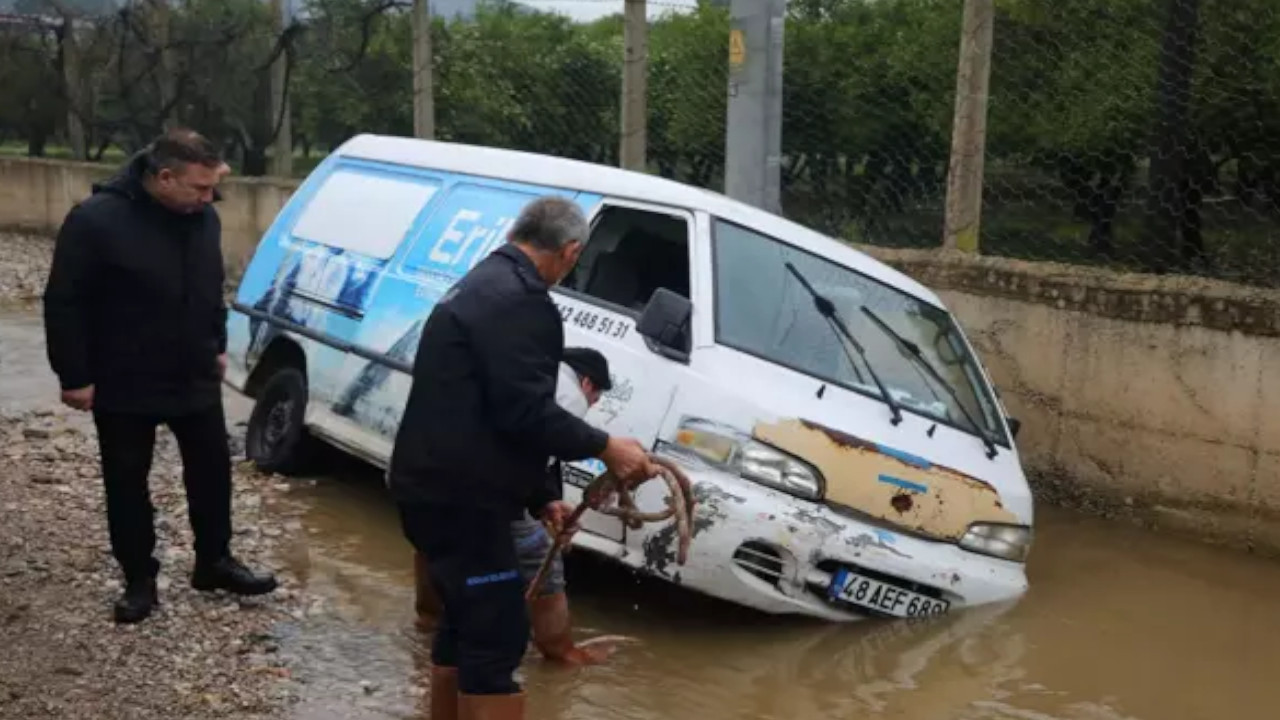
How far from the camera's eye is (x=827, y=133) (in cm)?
1017

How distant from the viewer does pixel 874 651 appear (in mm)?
5672

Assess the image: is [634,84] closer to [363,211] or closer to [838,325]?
[363,211]

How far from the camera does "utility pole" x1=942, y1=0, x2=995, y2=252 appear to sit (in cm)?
850

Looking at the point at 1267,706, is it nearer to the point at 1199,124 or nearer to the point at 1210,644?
the point at 1210,644

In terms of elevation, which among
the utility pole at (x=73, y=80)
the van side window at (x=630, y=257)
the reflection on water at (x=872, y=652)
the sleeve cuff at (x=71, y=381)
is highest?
the utility pole at (x=73, y=80)

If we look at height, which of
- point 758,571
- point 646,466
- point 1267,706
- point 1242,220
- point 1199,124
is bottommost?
point 1267,706

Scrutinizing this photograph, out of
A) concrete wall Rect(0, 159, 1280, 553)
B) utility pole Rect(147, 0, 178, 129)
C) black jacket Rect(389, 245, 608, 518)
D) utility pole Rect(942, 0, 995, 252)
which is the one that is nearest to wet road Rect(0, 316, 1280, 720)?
concrete wall Rect(0, 159, 1280, 553)

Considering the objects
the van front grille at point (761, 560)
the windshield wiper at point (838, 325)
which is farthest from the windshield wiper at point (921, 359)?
the van front grille at point (761, 560)

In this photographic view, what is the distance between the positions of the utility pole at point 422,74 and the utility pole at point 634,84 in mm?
3160

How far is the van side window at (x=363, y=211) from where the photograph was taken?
24.3 feet

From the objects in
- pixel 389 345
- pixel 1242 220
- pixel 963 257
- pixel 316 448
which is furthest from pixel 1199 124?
pixel 316 448

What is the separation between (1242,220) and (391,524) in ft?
15.3

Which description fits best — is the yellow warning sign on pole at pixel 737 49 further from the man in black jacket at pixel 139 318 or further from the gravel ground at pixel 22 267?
the gravel ground at pixel 22 267

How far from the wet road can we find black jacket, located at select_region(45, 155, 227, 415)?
3.65 ft
